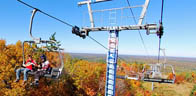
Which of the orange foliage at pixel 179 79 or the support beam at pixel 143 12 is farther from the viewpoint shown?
the orange foliage at pixel 179 79

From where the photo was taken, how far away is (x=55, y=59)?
23703 millimetres

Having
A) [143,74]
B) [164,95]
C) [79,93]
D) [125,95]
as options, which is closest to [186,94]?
[164,95]

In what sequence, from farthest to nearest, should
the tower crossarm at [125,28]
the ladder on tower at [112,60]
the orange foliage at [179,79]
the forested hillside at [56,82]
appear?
the orange foliage at [179,79] → the forested hillside at [56,82] → the ladder on tower at [112,60] → the tower crossarm at [125,28]

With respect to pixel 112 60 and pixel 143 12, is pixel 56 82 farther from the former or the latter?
pixel 143 12

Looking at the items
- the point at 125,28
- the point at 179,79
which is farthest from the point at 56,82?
the point at 179,79

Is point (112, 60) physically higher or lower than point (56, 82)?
higher

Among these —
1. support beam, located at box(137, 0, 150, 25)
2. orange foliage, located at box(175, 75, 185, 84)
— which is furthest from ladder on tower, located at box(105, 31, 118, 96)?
orange foliage, located at box(175, 75, 185, 84)

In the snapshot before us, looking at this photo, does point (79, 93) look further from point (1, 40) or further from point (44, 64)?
point (44, 64)

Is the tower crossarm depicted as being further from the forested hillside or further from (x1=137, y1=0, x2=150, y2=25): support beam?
the forested hillside

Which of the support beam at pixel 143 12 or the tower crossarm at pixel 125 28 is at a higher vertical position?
the support beam at pixel 143 12

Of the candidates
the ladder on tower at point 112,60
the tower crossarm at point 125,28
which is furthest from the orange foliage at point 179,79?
the tower crossarm at point 125,28

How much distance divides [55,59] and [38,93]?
590 cm

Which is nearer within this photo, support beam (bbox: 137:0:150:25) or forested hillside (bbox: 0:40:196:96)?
support beam (bbox: 137:0:150:25)

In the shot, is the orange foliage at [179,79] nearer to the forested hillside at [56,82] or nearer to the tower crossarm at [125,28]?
the forested hillside at [56,82]
